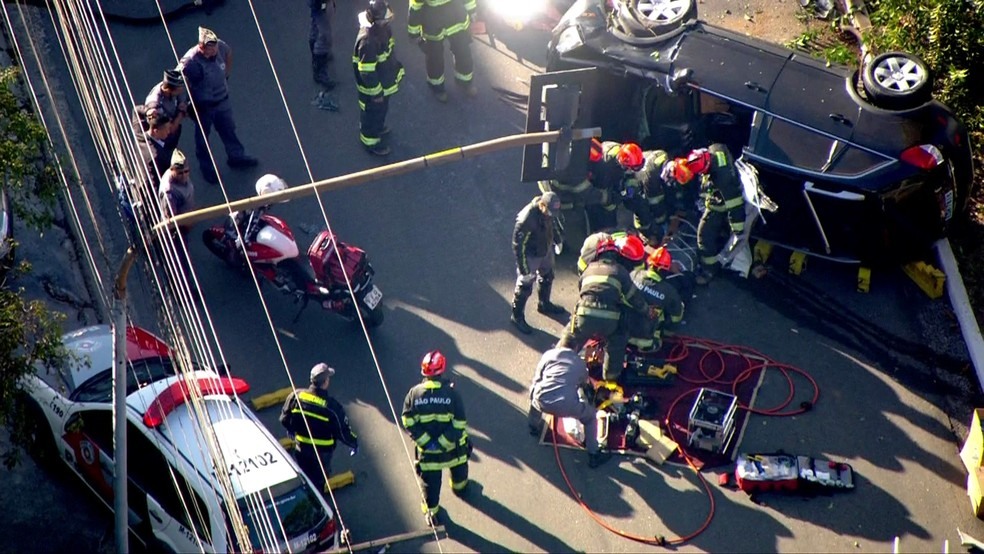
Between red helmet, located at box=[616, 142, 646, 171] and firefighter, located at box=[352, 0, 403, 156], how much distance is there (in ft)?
9.59

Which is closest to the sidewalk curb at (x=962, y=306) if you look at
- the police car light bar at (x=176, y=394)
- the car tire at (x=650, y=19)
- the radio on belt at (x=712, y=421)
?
the radio on belt at (x=712, y=421)

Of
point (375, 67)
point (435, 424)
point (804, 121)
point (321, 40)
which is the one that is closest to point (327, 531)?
point (435, 424)

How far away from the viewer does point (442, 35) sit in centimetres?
1463

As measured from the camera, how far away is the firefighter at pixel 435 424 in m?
10.5

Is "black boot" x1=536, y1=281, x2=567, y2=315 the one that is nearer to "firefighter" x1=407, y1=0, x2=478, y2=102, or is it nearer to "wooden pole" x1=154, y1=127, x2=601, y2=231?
"wooden pole" x1=154, y1=127, x2=601, y2=231

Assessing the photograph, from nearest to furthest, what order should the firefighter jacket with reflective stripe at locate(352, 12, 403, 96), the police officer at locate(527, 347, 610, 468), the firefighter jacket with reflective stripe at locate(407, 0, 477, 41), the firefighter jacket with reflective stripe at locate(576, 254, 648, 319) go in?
the police officer at locate(527, 347, 610, 468) < the firefighter jacket with reflective stripe at locate(576, 254, 648, 319) < the firefighter jacket with reflective stripe at locate(352, 12, 403, 96) < the firefighter jacket with reflective stripe at locate(407, 0, 477, 41)

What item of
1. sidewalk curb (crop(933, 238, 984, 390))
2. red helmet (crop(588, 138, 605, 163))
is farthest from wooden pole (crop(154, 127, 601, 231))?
sidewalk curb (crop(933, 238, 984, 390))

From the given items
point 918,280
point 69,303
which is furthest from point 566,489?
point 69,303

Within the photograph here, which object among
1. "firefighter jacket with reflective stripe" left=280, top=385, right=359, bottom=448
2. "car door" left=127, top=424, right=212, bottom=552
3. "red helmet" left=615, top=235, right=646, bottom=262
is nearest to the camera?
"car door" left=127, top=424, right=212, bottom=552

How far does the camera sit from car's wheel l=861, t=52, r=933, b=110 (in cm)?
1239

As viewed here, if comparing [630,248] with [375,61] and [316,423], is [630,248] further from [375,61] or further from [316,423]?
[375,61]

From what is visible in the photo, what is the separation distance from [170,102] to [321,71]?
260 centimetres

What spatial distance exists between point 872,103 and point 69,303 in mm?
8768

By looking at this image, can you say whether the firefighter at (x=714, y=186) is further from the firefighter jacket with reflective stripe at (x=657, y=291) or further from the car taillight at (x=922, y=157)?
the car taillight at (x=922, y=157)
